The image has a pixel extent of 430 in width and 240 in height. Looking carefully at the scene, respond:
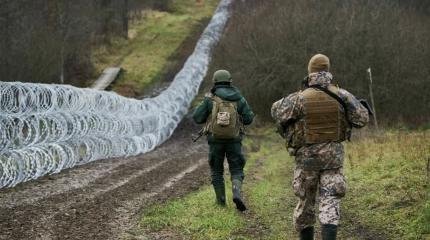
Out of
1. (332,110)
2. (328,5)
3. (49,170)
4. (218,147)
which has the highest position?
A: (328,5)

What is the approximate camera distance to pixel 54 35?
31.6 m

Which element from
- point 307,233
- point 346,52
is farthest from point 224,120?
point 346,52

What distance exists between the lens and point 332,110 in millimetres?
5328

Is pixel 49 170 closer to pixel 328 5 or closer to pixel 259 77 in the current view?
pixel 259 77

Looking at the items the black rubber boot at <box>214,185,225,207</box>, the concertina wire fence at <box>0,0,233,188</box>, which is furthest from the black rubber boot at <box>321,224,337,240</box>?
the concertina wire fence at <box>0,0,233,188</box>

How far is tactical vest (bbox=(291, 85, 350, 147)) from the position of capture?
209 inches

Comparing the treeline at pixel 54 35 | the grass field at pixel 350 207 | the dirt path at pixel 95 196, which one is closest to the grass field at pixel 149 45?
the treeline at pixel 54 35

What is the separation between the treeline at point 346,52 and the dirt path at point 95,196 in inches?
420

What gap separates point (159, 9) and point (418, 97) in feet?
145

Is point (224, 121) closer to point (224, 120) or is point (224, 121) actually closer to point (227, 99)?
point (224, 120)

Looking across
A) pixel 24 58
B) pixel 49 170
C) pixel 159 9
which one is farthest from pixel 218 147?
pixel 159 9

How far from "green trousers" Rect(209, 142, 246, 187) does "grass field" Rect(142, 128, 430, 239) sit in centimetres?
47

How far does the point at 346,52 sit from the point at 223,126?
17.5 m

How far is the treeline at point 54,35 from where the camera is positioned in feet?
77.7
